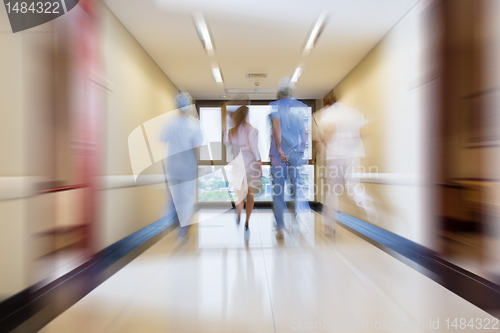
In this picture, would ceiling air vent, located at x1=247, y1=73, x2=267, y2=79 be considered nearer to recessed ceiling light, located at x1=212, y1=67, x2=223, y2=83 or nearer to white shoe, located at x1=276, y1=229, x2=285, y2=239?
recessed ceiling light, located at x1=212, y1=67, x2=223, y2=83

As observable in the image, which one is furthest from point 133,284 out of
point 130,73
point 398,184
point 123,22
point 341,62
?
point 341,62

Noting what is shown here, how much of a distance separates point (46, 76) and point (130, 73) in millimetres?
1707

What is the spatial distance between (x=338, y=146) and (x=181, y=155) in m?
1.84

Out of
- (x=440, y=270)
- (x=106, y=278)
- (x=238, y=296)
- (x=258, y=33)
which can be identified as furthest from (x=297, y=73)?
(x=106, y=278)

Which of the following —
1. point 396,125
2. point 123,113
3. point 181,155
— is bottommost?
point 181,155

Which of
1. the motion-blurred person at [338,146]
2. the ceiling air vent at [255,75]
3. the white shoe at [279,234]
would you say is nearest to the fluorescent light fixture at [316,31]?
the motion-blurred person at [338,146]

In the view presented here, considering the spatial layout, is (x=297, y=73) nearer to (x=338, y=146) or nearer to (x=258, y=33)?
(x=258, y=33)

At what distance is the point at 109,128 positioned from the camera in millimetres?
2566

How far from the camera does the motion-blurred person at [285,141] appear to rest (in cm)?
299

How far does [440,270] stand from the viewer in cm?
189

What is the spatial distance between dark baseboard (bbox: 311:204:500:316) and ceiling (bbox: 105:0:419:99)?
2.42 metres

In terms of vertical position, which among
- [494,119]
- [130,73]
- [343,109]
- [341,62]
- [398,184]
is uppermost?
[341,62]

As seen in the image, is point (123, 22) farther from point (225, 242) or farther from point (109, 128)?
point (225, 242)

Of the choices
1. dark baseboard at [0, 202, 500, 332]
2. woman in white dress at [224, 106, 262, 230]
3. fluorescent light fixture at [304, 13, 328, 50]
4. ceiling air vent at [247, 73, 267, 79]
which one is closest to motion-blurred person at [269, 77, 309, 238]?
woman in white dress at [224, 106, 262, 230]
